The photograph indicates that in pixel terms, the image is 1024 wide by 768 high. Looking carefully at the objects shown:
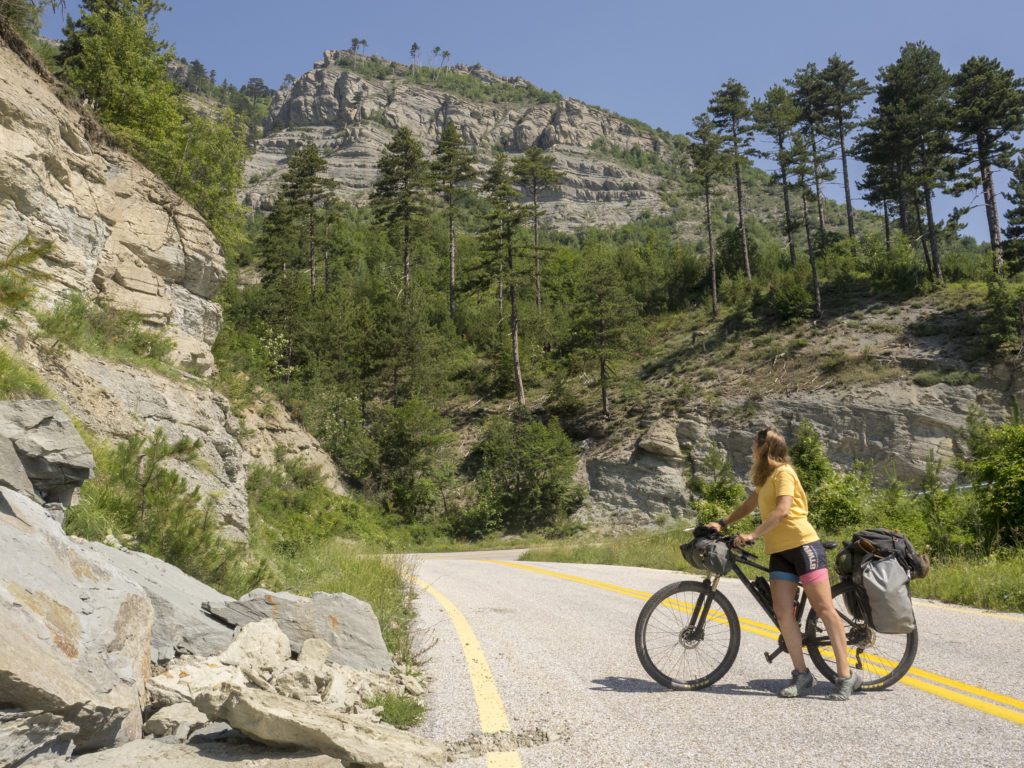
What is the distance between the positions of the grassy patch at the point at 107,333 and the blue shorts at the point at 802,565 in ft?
37.9

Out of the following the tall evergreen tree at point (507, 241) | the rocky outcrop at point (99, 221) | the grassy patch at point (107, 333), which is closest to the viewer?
the grassy patch at point (107, 333)

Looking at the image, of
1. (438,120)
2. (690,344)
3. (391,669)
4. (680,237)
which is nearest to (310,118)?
(438,120)

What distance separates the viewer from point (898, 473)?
98.3 feet

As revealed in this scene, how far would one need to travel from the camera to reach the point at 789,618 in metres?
4.93

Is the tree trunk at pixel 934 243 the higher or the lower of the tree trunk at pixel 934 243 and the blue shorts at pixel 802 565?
the higher

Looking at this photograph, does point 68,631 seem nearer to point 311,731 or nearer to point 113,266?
point 311,731

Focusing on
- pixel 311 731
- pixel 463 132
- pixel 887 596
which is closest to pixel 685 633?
pixel 887 596

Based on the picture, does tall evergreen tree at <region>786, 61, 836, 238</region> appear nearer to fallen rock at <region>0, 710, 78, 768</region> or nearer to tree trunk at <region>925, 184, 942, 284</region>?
tree trunk at <region>925, 184, 942, 284</region>

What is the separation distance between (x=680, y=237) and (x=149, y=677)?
10703cm

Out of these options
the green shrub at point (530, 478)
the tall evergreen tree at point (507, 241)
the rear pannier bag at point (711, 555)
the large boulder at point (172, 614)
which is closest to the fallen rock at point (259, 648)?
the large boulder at point (172, 614)

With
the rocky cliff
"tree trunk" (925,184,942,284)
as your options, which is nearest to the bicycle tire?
the rocky cliff

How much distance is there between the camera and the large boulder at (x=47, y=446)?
5805 mm

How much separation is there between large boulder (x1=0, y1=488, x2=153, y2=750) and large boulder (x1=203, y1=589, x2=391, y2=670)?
1215mm

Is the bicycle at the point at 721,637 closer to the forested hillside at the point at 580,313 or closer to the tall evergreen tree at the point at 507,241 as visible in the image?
the forested hillside at the point at 580,313
